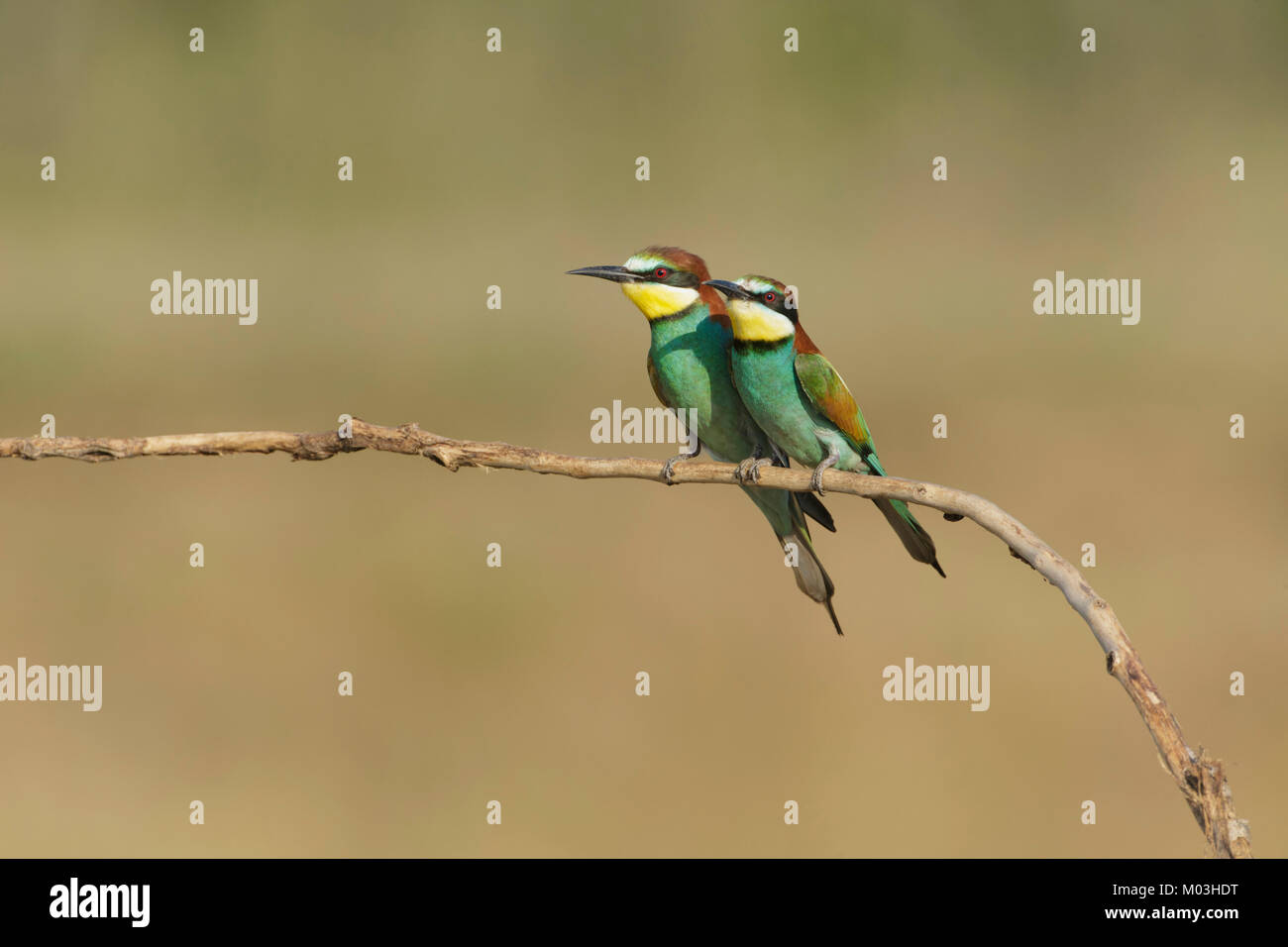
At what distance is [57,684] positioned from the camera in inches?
220

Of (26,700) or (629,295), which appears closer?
(629,295)

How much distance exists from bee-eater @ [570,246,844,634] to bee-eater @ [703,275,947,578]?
0.11 metres

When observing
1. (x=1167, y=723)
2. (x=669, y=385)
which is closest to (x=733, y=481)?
(x=669, y=385)

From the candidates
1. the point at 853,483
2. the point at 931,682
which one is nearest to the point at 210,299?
the point at 931,682

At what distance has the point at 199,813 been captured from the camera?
5.29 meters

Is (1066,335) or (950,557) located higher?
(1066,335)

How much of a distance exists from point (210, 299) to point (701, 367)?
19.1 ft

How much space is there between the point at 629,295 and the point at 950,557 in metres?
3.72

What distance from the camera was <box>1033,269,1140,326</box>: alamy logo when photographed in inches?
254

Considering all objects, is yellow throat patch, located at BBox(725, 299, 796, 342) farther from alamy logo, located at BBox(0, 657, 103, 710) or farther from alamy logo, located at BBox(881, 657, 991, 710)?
alamy logo, located at BBox(0, 657, 103, 710)

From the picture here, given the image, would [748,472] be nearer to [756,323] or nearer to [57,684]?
[756,323]

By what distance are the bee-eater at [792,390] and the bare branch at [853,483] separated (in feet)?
0.74

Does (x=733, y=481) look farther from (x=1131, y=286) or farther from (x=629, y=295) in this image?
(x=1131, y=286)

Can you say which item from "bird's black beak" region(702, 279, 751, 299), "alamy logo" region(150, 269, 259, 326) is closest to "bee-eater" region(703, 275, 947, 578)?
"bird's black beak" region(702, 279, 751, 299)
